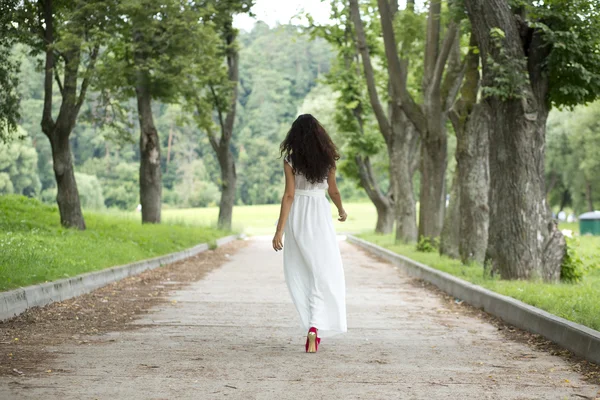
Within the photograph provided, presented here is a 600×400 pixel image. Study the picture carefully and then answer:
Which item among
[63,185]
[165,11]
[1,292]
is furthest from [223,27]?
[1,292]

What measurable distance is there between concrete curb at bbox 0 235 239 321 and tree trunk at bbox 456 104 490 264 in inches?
257

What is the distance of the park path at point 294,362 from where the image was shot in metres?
6.46

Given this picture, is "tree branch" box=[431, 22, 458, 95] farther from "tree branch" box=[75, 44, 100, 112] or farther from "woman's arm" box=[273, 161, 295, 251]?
"woman's arm" box=[273, 161, 295, 251]

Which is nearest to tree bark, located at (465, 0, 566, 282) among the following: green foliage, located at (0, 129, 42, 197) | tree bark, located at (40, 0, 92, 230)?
tree bark, located at (40, 0, 92, 230)

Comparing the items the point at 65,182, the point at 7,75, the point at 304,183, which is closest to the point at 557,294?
the point at 304,183

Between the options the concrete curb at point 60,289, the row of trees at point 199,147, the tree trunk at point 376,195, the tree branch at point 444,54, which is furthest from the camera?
the row of trees at point 199,147

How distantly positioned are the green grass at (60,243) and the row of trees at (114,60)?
149 centimetres

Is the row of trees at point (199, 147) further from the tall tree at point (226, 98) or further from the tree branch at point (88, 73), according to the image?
the tree branch at point (88, 73)

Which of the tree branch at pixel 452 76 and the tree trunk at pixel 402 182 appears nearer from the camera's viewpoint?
the tree branch at pixel 452 76

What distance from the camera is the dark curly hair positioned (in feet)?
27.9

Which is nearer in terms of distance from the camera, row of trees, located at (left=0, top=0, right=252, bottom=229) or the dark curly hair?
the dark curly hair

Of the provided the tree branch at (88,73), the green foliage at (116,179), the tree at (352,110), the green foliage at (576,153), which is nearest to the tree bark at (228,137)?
the tree at (352,110)

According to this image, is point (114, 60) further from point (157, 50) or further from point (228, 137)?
point (228, 137)

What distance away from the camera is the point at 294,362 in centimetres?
780
